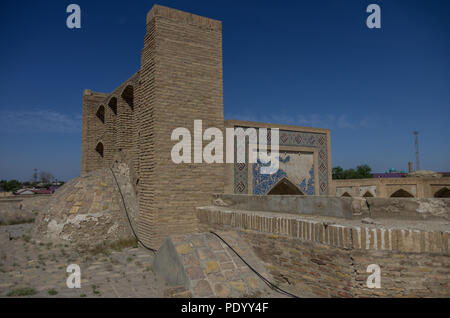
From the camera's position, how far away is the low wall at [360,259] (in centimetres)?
271

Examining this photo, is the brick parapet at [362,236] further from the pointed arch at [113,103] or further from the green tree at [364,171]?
the green tree at [364,171]

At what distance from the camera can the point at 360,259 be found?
2.86 meters

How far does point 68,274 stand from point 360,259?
422 cm

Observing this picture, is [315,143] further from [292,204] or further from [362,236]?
[362,236]

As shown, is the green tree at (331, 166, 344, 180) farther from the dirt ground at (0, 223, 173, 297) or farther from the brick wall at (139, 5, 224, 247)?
the dirt ground at (0, 223, 173, 297)

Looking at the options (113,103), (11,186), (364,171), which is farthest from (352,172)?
(11,186)

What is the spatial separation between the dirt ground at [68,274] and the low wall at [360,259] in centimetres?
160

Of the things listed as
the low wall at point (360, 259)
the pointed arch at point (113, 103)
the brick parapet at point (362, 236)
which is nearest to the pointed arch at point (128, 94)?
the pointed arch at point (113, 103)

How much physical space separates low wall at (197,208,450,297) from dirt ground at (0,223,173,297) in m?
1.60

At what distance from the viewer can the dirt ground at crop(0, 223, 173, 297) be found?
12.4 ft

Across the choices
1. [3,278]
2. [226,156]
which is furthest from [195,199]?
[3,278]

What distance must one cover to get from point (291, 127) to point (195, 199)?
4524 millimetres

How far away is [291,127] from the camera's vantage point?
923 centimetres

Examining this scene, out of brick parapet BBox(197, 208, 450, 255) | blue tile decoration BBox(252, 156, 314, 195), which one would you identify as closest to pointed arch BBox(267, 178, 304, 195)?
blue tile decoration BBox(252, 156, 314, 195)
